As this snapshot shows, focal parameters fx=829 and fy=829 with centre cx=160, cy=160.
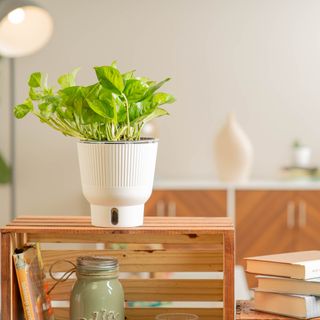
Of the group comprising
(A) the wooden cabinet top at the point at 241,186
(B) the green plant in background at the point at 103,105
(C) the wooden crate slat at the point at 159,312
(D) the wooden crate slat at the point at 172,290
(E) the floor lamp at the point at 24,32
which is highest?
(E) the floor lamp at the point at 24,32

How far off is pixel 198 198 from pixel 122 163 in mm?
3478

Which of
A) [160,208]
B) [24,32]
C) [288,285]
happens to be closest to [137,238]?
[288,285]

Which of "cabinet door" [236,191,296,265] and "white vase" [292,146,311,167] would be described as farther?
"white vase" [292,146,311,167]

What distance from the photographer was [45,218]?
2.06 metres

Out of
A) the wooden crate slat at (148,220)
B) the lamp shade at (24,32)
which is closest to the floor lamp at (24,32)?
the lamp shade at (24,32)

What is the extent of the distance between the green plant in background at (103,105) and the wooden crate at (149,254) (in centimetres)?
23

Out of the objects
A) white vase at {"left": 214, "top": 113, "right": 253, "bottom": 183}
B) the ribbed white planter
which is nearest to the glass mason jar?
the ribbed white planter

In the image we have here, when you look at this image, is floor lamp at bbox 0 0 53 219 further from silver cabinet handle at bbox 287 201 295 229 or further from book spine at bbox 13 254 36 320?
silver cabinet handle at bbox 287 201 295 229

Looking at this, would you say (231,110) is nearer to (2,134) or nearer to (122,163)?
(2,134)

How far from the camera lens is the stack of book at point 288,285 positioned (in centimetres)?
205

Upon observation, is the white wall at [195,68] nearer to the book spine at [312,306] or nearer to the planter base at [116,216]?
the book spine at [312,306]

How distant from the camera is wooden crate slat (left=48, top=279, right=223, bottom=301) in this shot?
2.05 m

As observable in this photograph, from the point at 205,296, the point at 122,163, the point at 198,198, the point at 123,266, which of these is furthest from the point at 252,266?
the point at 198,198

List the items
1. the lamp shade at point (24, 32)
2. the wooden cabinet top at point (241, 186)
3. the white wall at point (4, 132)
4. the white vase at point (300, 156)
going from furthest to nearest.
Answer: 1. the white wall at point (4, 132)
2. the white vase at point (300, 156)
3. the wooden cabinet top at point (241, 186)
4. the lamp shade at point (24, 32)
